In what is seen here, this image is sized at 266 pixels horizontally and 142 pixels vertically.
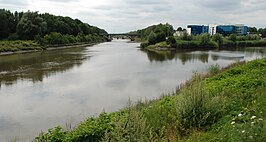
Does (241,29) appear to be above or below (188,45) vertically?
above

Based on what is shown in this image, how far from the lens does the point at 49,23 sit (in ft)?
266

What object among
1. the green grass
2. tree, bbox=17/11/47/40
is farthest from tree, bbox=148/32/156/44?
the green grass

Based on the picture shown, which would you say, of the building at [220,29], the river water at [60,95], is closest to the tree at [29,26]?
the river water at [60,95]

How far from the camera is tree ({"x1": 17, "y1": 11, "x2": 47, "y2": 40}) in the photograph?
6488 cm

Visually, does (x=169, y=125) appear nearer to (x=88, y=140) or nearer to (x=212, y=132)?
(x=212, y=132)

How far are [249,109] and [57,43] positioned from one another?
66.7 m

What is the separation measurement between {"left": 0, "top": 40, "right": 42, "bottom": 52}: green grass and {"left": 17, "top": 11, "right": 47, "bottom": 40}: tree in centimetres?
682

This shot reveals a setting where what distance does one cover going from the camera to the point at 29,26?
6500 centimetres

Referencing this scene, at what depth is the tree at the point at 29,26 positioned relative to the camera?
64.9 m

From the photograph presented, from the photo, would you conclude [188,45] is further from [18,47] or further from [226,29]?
[226,29]

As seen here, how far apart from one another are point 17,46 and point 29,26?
46.0 feet

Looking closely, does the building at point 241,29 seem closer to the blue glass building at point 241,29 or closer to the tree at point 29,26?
the blue glass building at point 241,29

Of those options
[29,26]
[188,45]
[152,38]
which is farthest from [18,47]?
[188,45]

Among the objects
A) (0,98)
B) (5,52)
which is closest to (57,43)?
(5,52)
